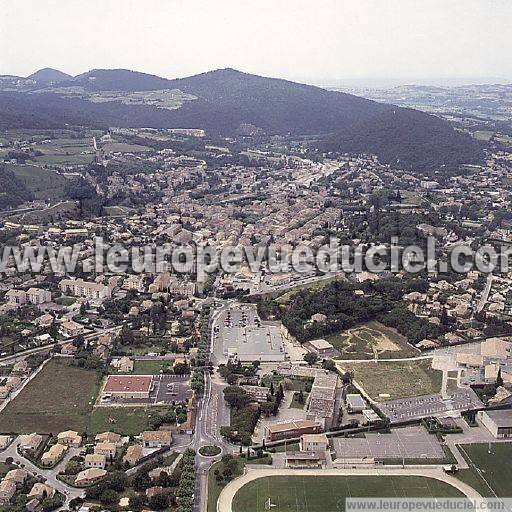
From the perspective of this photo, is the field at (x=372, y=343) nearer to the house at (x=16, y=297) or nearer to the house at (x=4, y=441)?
the house at (x=4, y=441)

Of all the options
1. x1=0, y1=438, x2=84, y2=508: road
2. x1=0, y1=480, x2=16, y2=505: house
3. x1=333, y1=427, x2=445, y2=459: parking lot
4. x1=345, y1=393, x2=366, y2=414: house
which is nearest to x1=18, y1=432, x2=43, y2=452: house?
x1=0, y1=438, x2=84, y2=508: road

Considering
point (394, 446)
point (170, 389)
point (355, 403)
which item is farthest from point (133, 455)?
point (394, 446)

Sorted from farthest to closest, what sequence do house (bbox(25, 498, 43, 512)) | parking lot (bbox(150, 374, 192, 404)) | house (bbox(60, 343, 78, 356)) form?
house (bbox(60, 343, 78, 356)) < parking lot (bbox(150, 374, 192, 404)) < house (bbox(25, 498, 43, 512))

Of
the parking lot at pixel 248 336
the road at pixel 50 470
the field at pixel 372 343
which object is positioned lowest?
the field at pixel 372 343

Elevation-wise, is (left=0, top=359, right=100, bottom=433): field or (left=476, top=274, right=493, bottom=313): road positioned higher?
(left=0, top=359, right=100, bottom=433): field

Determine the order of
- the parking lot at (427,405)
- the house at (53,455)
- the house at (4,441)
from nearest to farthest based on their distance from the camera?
1. the house at (53,455)
2. the house at (4,441)
3. the parking lot at (427,405)

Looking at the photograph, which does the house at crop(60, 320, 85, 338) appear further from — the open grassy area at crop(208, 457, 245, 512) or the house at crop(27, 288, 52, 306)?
the open grassy area at crop(208, 457, 245, 512)

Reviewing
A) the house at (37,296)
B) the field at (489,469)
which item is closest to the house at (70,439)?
the field at (489,469)
